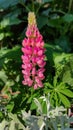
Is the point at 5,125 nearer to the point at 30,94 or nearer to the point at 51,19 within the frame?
the point at 30,94

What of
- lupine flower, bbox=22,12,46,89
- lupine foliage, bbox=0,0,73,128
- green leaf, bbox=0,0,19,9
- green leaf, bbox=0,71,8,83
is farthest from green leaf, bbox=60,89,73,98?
green leaf, bbox=0,0,19,9

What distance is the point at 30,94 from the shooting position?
7.95 feet

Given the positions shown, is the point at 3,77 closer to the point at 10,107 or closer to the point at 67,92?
the point at 10,107

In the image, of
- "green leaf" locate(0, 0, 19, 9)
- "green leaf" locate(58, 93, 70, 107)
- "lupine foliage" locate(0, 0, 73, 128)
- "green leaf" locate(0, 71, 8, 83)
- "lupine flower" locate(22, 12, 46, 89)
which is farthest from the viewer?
"green leaf" locate(0, 0, 19, 9)

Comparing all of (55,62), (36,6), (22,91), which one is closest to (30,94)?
(22,91)

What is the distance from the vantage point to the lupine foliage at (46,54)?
7.72 feet

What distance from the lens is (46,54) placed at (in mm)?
2604

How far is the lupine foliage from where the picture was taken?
2.35 meters

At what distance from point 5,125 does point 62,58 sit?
81 cm

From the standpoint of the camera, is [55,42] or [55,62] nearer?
[55,62]

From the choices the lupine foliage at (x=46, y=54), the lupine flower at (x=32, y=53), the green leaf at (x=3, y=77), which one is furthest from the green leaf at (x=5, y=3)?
the lupine flower at (x=32, y=53)

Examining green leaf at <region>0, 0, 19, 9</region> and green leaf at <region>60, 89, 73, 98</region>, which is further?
green leaf at <region>0, 0, 19, 9</region>

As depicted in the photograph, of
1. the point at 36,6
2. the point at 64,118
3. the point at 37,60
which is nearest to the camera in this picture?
the point at 64,118

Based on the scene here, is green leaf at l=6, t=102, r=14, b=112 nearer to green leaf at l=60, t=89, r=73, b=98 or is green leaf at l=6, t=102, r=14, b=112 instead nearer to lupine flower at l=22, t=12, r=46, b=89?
lupine flower at l=22, t=12, r=46, b=89
